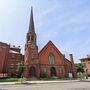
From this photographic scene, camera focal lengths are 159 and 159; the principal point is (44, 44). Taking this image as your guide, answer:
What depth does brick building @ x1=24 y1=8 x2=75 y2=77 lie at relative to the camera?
5247 centimetres

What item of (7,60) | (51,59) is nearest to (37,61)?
(51,59)

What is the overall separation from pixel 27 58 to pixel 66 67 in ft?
48.7

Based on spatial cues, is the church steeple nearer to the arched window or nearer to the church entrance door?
the arched window

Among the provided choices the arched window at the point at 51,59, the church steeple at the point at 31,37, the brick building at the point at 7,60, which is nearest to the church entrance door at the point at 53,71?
the arched window at the point at 51,59

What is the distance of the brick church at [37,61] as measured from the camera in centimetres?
Result: 5260

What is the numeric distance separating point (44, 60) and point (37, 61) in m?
3.46

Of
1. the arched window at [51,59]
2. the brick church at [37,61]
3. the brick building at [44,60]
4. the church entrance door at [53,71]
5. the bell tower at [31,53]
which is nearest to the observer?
the bell tower at [31,53]

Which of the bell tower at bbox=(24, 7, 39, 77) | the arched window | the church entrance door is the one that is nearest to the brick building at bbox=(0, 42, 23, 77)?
the bell tower at bbox=(24, 7, 39, 77)

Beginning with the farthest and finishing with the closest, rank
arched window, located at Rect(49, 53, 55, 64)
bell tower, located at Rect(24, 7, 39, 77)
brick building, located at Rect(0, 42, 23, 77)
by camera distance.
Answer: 1. arched window, located at Rect(49, 53, 55, 64)
2. brick building, located at Rect(0, 42, 23, 77)
3. bell tower, located at Rect(24, 7, 39, 77)

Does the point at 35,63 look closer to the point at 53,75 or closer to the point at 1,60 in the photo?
the point at 53,75

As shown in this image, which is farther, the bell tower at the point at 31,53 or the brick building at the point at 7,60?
the brick building at the point at 7,60

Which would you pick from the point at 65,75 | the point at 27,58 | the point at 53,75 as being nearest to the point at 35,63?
the point at 27,58

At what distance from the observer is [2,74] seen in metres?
51.8

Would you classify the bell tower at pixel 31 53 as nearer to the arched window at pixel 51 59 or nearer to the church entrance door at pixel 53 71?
the arched window at pixel 51 59
